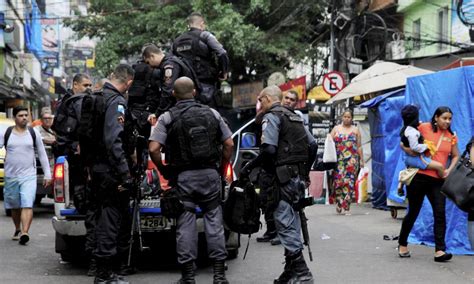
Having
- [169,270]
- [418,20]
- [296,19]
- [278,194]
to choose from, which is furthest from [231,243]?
[296,19]

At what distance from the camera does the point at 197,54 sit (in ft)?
33.2

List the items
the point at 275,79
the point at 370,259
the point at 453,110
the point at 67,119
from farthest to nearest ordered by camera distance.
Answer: the point at 275,79, the point at 453,110, the point at 370,259, the point at 67,119

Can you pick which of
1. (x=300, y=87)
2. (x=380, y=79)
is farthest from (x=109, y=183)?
(x=300, y=87)

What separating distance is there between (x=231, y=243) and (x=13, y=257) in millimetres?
2765

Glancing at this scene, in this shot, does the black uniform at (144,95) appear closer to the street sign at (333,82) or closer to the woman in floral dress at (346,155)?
the woman in floral dress at (346,155)

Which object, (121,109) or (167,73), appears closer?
(121,109)

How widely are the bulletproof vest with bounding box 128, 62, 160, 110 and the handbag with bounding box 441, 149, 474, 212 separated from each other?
3744 mm

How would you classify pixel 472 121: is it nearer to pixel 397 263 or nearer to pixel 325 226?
pixel 397 263

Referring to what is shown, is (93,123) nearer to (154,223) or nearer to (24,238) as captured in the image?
(154,223)

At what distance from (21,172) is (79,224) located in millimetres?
2875

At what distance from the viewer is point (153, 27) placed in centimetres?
2891

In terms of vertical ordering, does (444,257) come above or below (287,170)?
below

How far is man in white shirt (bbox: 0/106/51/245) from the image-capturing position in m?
11.1

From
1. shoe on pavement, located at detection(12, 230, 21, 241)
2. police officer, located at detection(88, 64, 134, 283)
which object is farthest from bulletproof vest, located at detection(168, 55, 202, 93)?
shoe on pavement, located at detection(12, 230, 21, 241)
